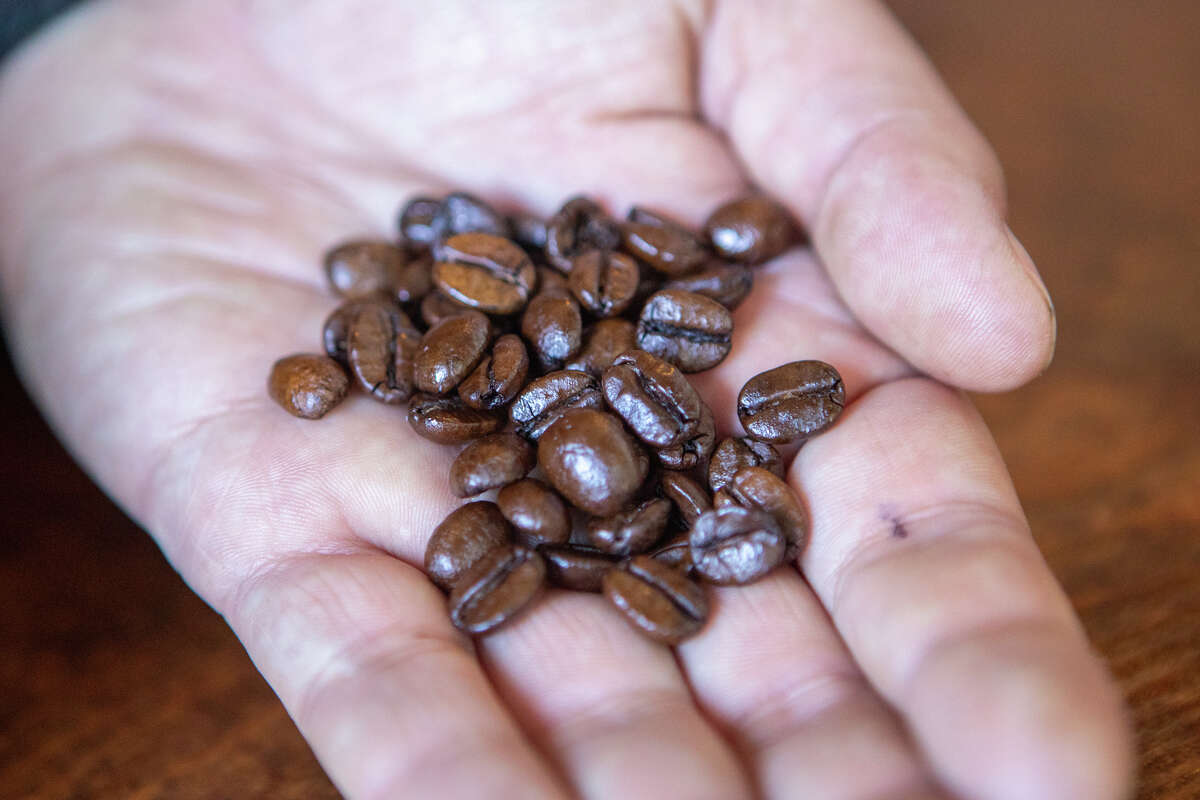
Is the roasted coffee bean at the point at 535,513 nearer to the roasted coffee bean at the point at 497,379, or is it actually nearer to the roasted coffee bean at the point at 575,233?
the roasted coffee bean at the point at 497,379

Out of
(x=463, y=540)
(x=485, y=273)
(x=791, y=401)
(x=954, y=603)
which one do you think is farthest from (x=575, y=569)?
(x=485, y=273)

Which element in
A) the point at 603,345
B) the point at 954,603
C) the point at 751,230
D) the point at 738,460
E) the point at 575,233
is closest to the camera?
the point at 954,603

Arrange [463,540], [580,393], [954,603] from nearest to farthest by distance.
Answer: [954,603] < [463,540] < [580,393]

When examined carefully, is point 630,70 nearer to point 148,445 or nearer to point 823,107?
point 823,107

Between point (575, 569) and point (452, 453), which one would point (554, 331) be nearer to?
point (452, 453)

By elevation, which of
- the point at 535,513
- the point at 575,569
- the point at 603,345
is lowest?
the point at 575,569

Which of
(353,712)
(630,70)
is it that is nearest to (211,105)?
(630,70)
